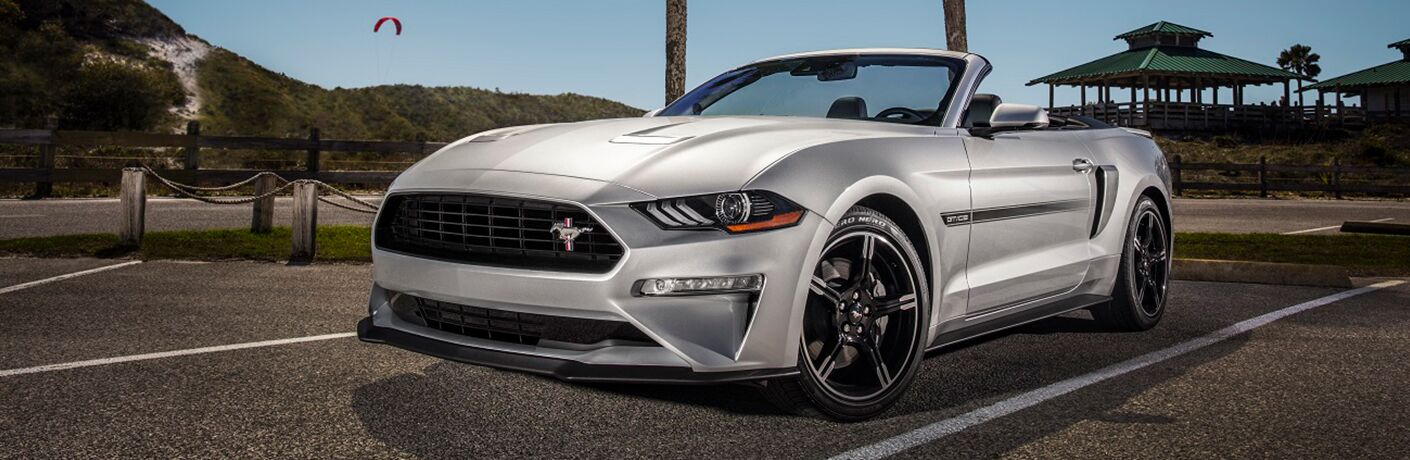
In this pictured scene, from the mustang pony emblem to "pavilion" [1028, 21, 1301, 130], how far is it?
47.8 metres

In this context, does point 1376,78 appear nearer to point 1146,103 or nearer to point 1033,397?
point 1146,103

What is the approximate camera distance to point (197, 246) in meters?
11.5

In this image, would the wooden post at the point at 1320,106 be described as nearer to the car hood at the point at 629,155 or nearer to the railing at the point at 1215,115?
the railing at the point at 1215,115

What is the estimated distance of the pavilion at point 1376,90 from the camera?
55656mm

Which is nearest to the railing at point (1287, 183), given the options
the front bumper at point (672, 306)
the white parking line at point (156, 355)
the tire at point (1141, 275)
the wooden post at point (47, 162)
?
the wooden post at point (47, 162)

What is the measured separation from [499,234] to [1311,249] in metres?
11.9

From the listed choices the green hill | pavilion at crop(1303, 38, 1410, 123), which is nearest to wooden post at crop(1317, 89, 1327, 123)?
pavilion at crop(1303, 38, 1410, 123)

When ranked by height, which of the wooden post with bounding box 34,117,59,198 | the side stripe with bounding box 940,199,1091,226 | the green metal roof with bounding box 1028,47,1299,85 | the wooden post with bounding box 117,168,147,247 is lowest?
the side stripe with bounding box 940,199,1091,226

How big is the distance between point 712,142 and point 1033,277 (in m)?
1.96

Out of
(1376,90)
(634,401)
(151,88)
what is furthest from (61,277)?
(1376,90)

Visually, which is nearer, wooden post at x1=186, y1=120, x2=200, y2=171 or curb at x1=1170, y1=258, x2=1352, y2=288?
curb at x1=1170, y1=258, x2=1352, y2=288

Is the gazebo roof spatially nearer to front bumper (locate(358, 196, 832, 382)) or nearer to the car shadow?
the car shadow

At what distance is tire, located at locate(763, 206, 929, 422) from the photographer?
13.7ft

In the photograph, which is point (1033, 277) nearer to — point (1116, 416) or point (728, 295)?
point (1116, 416)
